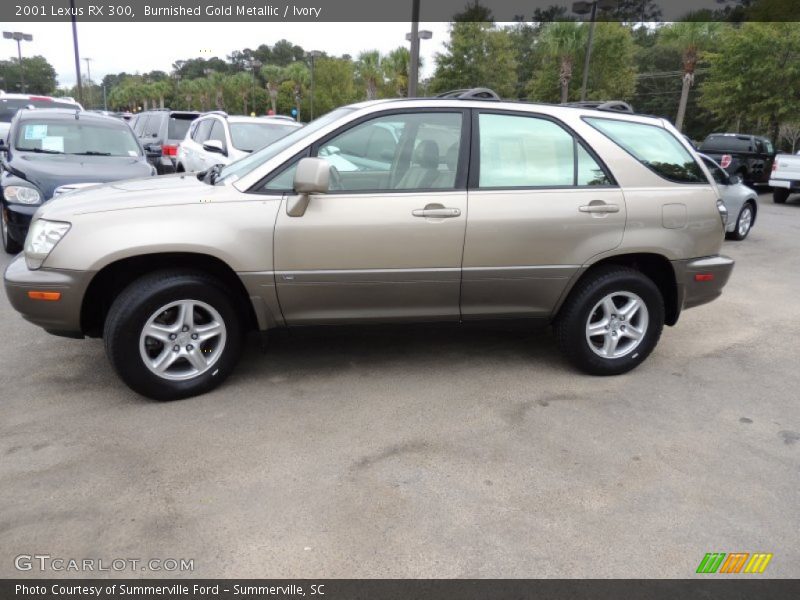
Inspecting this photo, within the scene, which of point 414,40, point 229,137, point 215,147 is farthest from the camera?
point 414,40

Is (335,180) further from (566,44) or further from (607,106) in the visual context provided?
(566,44)

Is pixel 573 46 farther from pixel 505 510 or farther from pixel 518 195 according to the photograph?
pixel 505 510

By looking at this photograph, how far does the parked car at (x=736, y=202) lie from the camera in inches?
374

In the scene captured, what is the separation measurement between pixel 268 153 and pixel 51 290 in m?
1.54

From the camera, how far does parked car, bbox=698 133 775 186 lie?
16656 mm

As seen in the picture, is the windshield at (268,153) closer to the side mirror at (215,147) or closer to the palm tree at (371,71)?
the side mirror at (215,147)

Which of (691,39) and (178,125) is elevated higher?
(691,39)

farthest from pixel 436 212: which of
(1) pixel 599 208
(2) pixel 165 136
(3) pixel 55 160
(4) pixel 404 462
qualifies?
(2) pixel 165 136

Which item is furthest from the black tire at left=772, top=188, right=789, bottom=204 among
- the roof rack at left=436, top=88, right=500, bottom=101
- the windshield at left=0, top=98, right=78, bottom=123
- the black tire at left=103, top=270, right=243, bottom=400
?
the windshield at left=0, top=98, right=78, bottom=123

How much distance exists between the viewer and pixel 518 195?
3945 mm

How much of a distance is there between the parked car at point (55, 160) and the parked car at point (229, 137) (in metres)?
1.01

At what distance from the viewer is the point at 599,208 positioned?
404cm

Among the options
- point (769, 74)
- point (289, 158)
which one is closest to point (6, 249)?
point (289, 158)
